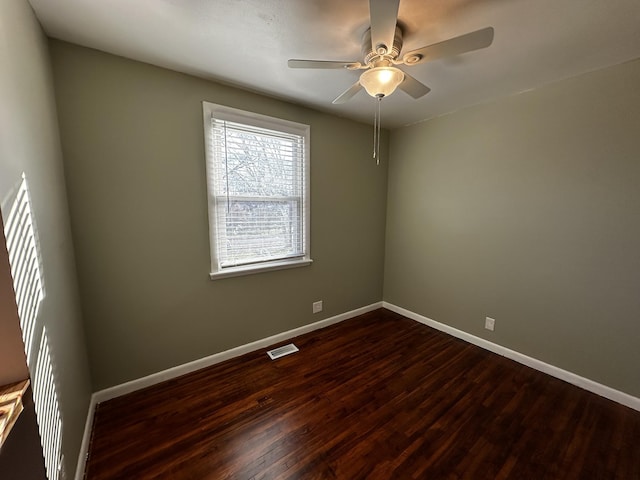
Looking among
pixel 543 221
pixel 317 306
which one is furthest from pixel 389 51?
pixel 317 306

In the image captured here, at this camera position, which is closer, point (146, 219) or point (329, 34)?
point (329, 34)

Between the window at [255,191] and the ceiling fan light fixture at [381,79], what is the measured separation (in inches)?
44.4

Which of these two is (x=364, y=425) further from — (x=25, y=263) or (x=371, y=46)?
(x=371, y=46)

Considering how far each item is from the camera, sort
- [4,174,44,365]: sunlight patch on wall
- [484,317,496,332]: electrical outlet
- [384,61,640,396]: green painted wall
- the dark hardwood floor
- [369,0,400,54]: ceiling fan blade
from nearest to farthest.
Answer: [4,174,44,365]: sunlight patch on wall → [369,0,400,54]: ceiling fan blade → the dark hardwood floor → [384,61,640,396]: green painted wall → [484,317,496,332]: electrical outlet

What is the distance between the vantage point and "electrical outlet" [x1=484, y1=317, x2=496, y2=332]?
98.5 inches

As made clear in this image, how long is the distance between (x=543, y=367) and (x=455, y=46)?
255 centimetres

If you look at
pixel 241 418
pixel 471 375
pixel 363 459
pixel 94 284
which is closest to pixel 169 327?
pixel 94 284

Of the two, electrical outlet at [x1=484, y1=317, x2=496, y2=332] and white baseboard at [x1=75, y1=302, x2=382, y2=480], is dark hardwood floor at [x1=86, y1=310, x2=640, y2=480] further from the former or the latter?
electrical outlet at [x1=484, y1=317, x2=496, y2=332]

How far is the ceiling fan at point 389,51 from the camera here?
3.59 feet

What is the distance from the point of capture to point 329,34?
59.1 inches

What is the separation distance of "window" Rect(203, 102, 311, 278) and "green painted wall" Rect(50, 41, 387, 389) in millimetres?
92

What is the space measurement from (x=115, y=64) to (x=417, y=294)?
11.2 ft

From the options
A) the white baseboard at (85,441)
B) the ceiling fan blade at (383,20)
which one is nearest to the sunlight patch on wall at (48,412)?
the white baseboard at (85,441)

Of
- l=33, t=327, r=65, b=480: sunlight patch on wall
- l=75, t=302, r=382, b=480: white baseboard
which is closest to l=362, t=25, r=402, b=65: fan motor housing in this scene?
l=33, t=327, r=65, b=480: sunlight patch on wall
